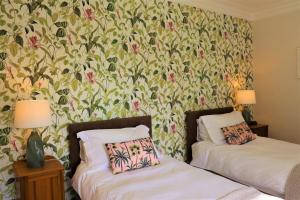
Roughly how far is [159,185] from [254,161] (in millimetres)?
1171

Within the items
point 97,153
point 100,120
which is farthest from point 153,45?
point 97,153

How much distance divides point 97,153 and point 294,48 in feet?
10.5

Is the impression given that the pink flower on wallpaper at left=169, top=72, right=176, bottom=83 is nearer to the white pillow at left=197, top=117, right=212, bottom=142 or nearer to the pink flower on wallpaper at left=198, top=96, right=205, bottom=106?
the pink flower on wallpaper at left=198, top=96, right=205, bottom=106

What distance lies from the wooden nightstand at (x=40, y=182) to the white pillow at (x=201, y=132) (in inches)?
76.6

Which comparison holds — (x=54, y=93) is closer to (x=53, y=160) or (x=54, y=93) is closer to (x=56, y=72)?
(x=56, y=72)

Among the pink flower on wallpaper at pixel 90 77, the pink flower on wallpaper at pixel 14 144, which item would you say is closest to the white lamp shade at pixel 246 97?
the pink flower on wallpaper at pixel 90 77

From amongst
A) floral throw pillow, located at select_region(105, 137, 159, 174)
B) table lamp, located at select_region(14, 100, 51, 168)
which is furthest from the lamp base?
floral throw pillow, located at select_region(105, 137, 159, 174)

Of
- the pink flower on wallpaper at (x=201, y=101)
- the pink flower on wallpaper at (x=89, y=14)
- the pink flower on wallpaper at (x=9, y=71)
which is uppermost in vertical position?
the pink flower on wallpaper at (x=89, y=14)

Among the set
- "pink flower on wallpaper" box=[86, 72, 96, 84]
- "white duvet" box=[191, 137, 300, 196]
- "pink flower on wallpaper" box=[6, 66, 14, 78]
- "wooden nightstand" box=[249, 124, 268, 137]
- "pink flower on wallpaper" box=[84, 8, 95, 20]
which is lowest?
"white duvet" box=[191, 137, 300, 196]

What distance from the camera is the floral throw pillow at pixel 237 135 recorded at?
3252 millimetres

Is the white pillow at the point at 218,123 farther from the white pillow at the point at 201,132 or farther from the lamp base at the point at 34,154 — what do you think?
the lamp base at the point at 34,154

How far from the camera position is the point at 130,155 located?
242 centimetres

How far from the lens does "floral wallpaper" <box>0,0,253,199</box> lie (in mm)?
2372

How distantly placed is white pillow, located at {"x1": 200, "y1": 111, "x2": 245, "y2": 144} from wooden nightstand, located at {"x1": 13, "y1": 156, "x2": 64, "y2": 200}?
196 cm
